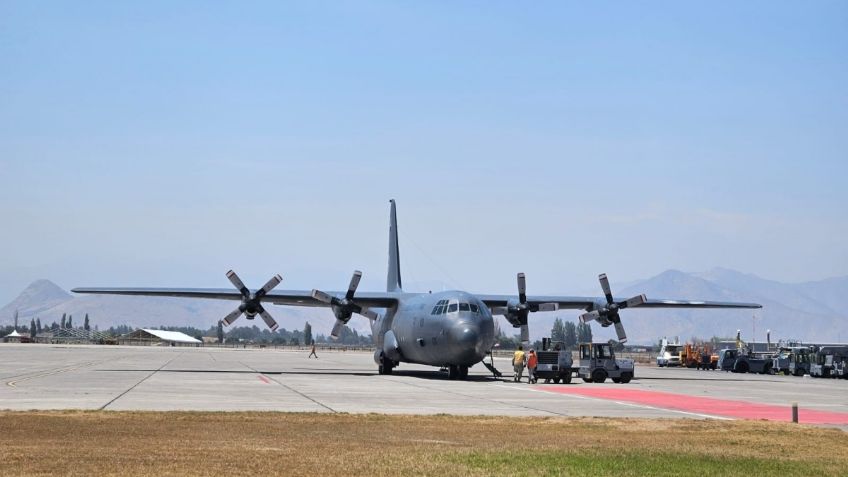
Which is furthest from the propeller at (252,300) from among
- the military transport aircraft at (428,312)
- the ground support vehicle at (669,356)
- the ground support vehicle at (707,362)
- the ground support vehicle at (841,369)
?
the ground support vehicle at (669,356)

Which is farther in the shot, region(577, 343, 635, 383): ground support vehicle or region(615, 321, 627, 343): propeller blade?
region(615, 321, 627, 343): propeller blade

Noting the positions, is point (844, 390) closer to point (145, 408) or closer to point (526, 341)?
point (526, 341)

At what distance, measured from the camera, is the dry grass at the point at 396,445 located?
1525 cm

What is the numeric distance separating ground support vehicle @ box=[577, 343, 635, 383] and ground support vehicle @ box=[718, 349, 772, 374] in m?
26.9

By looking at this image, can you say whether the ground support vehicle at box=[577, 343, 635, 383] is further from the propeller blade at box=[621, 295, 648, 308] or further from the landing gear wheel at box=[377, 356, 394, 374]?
the landing gear wheel at box=[377, 356, 394, 374]

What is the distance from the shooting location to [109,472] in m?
14.2

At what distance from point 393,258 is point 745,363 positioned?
26397mm

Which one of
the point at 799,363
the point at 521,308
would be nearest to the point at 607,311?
the point at 521,308

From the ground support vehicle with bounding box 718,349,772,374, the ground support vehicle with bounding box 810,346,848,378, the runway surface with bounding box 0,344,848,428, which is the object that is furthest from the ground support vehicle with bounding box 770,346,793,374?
the runway surface with bounding box 0,344,848,428

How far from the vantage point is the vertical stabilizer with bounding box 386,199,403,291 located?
62250 millimetres

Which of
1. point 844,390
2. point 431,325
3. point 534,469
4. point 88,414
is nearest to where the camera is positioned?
point 534,469

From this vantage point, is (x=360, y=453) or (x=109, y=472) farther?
(x=360, y=453)

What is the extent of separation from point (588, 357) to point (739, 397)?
40.3ft

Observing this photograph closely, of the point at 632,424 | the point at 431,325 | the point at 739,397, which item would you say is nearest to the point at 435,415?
the point at 632,424
